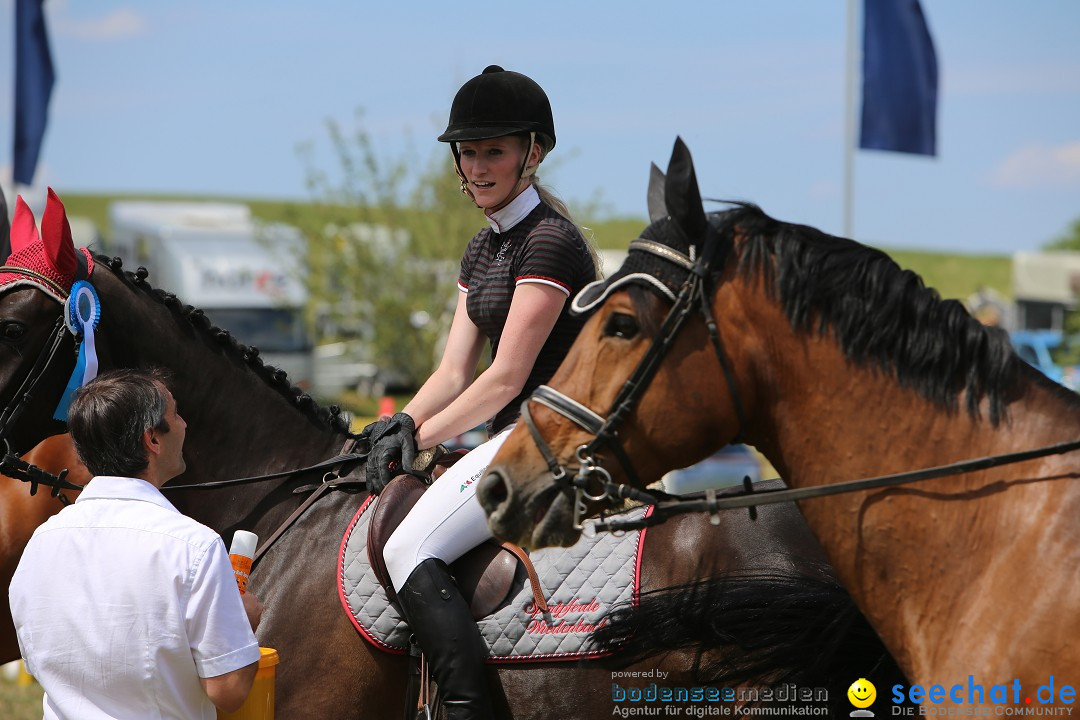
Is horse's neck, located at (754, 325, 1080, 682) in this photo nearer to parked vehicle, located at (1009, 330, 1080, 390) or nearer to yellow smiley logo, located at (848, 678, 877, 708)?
yellow smiley logo, located at (848, 678, 877, 708)

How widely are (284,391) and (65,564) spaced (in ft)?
5.62

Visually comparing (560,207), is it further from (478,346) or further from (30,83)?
(30,83)

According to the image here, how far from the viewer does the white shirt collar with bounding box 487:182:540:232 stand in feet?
12.3

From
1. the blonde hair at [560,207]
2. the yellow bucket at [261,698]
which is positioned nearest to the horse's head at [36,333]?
the yellow bucket at [261,698]

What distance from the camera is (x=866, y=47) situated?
40.8ft

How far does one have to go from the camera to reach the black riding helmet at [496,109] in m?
3.68

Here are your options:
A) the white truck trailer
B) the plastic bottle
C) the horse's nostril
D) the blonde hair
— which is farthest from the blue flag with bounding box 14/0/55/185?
the horse's nostril

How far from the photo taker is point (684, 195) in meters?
2.58

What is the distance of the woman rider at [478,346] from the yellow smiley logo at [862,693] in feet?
3.78

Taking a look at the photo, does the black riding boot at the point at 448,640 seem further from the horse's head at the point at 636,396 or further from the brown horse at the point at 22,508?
the brown horse at the point at 22,508

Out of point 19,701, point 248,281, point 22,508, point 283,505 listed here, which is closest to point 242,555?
point 283,505

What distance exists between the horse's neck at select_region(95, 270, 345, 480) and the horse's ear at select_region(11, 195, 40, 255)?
0.37 meters

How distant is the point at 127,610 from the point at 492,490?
92 centimetres

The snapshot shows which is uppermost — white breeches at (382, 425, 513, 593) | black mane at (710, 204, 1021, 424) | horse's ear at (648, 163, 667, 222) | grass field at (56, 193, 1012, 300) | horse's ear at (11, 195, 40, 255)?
horse's ear at (648, 163, 667, 222)
